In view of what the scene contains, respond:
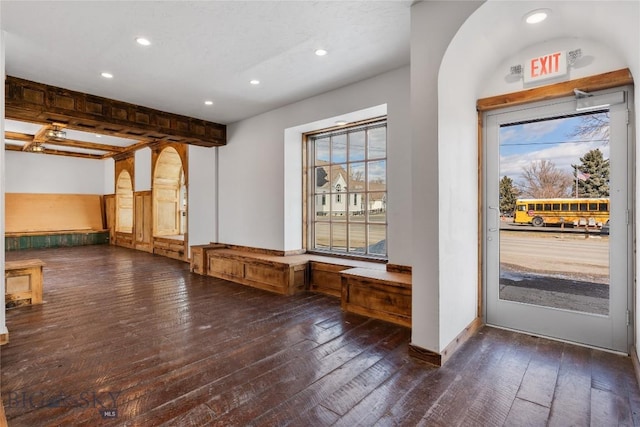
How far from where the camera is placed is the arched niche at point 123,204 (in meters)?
10.3

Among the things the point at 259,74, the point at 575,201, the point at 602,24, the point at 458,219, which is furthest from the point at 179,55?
the point at 575,201

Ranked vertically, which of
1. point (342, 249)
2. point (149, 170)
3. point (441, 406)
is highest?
point (149, 170)

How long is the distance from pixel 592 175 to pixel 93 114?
6006 mm

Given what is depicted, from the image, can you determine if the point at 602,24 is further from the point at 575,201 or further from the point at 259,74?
the point at 259,74

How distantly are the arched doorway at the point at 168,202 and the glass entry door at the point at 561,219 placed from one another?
7031mm

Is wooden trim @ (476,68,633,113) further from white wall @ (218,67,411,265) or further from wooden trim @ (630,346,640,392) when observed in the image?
wooden trim @ (630,346,640,392)

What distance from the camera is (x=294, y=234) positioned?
5.31 metres

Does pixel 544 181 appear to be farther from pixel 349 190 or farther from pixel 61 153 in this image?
pixel 61 153

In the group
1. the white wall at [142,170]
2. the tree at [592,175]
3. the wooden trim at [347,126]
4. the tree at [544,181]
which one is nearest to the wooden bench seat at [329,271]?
the tree at [544,181]

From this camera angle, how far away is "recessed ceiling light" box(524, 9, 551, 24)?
2.36 m

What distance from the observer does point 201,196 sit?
6.79 metres

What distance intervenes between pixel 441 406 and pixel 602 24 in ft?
9.75

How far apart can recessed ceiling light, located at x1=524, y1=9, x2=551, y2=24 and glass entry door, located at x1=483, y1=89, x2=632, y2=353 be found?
751 millimetres

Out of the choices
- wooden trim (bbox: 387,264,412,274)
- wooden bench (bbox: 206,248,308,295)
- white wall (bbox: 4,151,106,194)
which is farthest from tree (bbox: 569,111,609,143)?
white wall (bbox: 4,151,106,194)
